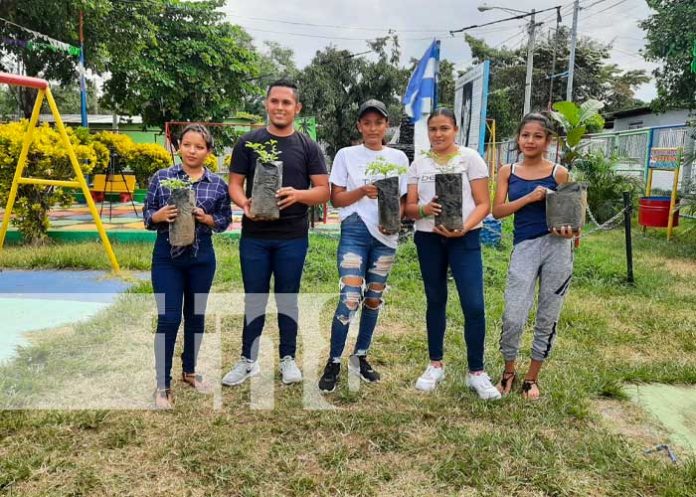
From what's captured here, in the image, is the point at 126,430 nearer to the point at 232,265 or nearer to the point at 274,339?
the point at 274,339

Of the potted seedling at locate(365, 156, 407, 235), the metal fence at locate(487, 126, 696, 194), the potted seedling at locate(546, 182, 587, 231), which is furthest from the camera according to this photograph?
the metal fence at locate(487, 126, 696, 194)

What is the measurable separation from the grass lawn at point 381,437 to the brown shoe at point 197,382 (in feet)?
0.23

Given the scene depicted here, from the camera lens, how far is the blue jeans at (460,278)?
2857mm

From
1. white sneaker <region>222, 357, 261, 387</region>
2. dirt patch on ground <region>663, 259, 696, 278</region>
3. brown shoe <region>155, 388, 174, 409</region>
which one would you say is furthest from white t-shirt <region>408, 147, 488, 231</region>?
dirt patch on ground <region>663, 259, 696, 278</region>

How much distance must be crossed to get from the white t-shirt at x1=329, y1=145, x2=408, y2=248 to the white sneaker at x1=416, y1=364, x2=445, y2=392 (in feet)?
2.56

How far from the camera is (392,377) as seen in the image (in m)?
3.27

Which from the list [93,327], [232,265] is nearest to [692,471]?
[93,327]

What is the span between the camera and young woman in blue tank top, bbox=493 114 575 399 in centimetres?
278

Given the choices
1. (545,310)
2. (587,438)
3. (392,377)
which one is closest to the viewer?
(587,438)

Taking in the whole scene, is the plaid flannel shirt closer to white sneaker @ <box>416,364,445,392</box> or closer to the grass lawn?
the grass lawn

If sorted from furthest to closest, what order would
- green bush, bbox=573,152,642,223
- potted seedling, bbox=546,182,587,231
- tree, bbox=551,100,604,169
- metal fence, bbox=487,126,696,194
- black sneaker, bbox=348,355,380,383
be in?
green bush, bbox=573,152,642,223, metal fence, bbox=487,126,696,194, tree, bbox=551,100,604,169, black sneaker, bbox=348,355,380,383, potted seedling, bbox=546,182,587,231

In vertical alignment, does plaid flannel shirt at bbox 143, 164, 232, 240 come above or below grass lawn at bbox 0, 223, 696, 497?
above

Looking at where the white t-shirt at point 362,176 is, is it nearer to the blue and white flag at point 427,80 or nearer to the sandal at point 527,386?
the sandal at point 527,386

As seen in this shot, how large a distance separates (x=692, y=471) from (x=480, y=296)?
1171 mm
